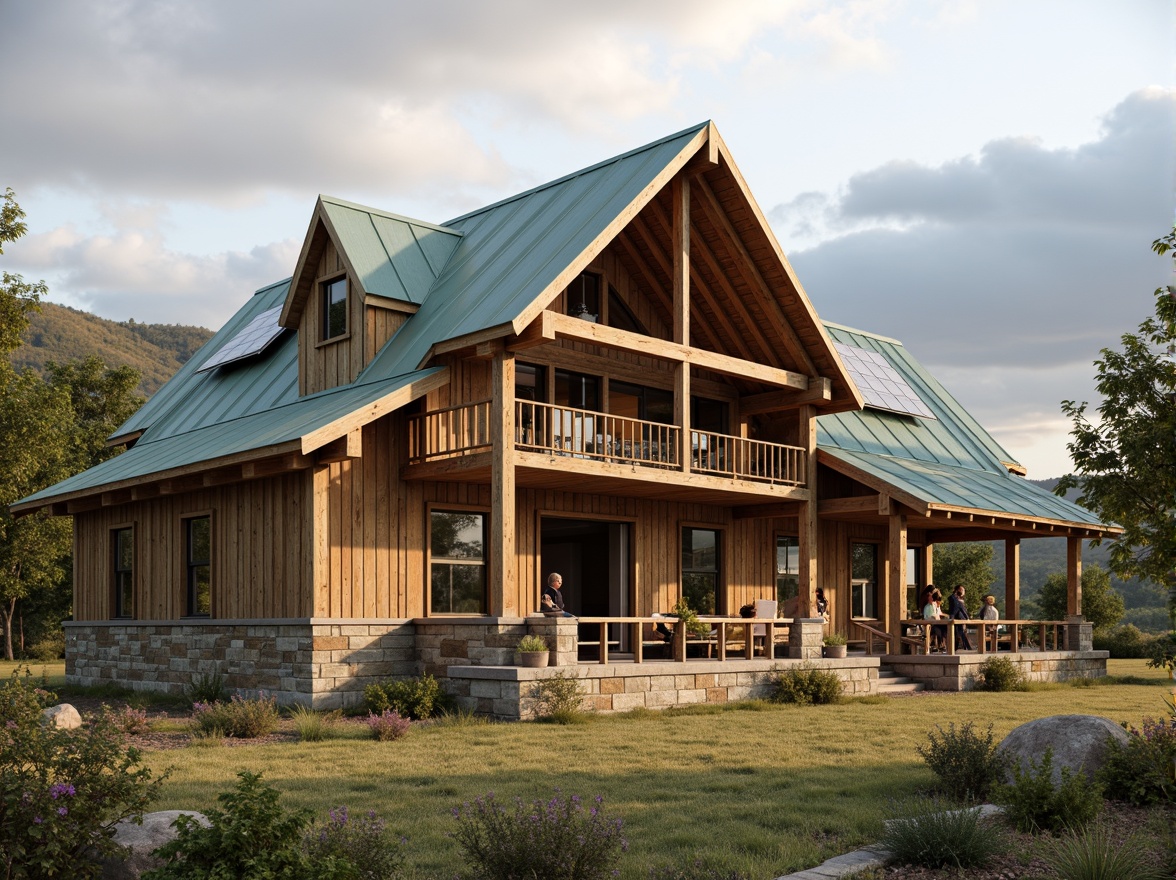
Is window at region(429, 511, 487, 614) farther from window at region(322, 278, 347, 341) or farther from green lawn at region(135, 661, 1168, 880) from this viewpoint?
window at region(322, 278, 347, 341)

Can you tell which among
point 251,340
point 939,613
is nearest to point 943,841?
point 939,613

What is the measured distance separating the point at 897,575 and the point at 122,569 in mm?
15242

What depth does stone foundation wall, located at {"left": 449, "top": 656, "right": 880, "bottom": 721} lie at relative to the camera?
15.6m

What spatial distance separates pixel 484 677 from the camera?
16.0 metres

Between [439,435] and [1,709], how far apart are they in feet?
37.7

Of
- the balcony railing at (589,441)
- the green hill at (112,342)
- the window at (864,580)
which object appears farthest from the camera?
the green hill at (112,342)

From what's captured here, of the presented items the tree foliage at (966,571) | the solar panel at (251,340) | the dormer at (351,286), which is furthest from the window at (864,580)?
the tree foliage at (966,571)

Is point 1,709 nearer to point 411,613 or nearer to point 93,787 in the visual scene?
point 93,787

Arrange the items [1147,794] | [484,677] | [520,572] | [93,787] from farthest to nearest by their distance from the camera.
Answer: [520,572]
[484,677]
[1147,794]
[93,787]

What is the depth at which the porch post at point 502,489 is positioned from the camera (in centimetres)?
1659

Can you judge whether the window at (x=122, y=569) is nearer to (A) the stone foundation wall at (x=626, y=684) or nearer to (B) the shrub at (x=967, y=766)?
(A) the stone foundation wall at (x=626, y=684)

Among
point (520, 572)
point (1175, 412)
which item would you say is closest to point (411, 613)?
point (520, 572)

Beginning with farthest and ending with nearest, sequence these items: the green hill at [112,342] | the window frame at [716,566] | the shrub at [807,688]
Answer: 1. the green hill at [112,342]
2. the window frame at [716,566]
3. the shrub at [807,688]

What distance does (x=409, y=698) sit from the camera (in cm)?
1594
